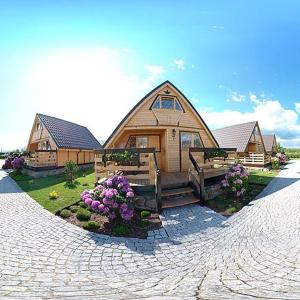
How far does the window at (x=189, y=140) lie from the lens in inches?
566

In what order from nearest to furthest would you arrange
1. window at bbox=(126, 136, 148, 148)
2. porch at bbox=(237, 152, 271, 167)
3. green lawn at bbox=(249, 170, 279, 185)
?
window at bbox=(126, 136, 148, 148), green lawn at bbox=(249, 170, 279, 185), porch at bbox=(237, 152, 271, 167)

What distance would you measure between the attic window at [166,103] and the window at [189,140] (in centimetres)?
179

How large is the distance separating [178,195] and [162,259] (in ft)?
15.9

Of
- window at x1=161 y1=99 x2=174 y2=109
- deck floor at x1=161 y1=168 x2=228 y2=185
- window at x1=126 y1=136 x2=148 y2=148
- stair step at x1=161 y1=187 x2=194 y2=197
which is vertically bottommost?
stair step at x1=161 y1=187 x2=194 y2=197

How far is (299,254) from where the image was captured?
4.76 metres

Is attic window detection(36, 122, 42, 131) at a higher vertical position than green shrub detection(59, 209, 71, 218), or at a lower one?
higher

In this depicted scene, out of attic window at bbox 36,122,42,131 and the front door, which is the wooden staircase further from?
attic window at bbox 36,122,42,131

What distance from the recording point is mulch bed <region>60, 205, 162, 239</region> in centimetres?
663

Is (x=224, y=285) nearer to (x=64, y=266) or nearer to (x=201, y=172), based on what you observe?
(x=64, y=266)

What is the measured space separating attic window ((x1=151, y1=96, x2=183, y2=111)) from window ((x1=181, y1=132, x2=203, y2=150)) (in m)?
1.79

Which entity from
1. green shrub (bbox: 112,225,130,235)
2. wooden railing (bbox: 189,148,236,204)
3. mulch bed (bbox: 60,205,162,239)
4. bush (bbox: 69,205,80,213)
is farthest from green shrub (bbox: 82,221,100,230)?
wooden railing (bbox: 189,148,236,204)

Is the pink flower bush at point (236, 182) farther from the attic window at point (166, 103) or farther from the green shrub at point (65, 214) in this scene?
the green shrub at point (65, 214)

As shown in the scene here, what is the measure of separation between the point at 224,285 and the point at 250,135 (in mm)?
28035

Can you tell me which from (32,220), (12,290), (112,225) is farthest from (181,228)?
(32,220)
